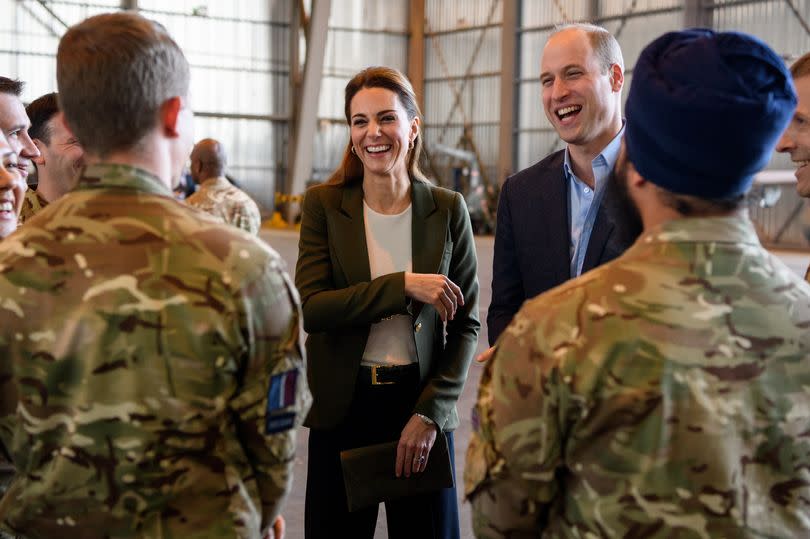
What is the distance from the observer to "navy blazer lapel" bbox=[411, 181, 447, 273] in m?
3.02

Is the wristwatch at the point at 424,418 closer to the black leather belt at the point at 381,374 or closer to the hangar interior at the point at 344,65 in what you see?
the black leather belt at the point at 381,374

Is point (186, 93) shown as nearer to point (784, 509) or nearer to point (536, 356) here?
point (536, 356)

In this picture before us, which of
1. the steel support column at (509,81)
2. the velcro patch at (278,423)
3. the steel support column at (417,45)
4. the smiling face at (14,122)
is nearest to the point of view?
the velcro patch at (278,423)

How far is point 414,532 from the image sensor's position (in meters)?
2.99

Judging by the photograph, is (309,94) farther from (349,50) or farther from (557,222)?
(557,222)

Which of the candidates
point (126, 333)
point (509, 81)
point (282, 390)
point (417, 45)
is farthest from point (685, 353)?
point (417, 45)

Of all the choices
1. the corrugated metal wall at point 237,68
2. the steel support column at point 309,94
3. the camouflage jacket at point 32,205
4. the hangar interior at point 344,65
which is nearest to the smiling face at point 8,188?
the camouflage jacket at point 32,205

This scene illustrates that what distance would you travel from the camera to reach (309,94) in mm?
21797

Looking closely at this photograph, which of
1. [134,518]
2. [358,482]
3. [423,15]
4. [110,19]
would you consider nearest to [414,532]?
[358,482]

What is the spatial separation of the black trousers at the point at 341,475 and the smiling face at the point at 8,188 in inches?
44.8

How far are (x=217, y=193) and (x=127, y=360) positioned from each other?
14.9 feet

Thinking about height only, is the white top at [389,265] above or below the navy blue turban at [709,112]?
below

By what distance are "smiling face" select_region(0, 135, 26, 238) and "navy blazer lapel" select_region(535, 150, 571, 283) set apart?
1.52 m

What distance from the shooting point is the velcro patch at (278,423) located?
1.71 meters
